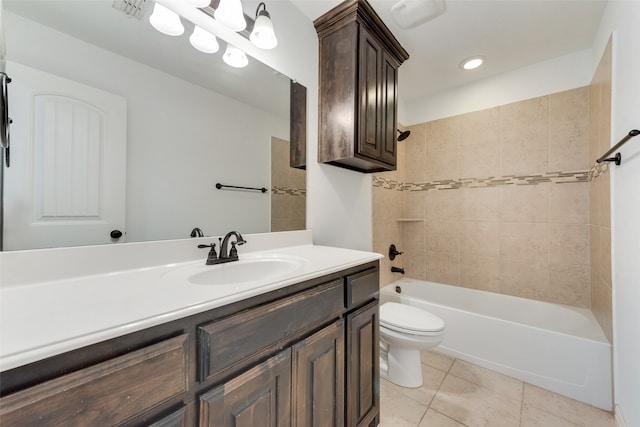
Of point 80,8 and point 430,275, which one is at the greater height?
point 80,8

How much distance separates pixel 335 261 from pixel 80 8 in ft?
4.14

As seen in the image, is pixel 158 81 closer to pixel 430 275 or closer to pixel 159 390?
pixel 159 390

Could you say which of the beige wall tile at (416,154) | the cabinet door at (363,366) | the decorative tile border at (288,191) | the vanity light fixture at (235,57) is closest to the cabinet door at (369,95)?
the decorative tile border at (288,191)

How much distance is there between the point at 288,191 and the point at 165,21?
0.91m

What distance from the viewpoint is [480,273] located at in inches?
91.0

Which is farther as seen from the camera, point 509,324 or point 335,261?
point 509,324

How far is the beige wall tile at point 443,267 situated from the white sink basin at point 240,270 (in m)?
1.93

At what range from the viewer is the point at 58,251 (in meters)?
0.76

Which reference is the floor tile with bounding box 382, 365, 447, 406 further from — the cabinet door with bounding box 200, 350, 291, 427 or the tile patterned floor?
the cabinet door with bounding box 200, 350, 291, 427

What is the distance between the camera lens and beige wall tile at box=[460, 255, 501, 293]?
2.24 meters

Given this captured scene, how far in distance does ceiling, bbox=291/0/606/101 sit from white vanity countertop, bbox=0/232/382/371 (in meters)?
1.66

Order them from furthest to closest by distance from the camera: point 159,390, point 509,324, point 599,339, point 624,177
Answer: point 509,324 → point 599,339 → point 624,177 → point 159,390

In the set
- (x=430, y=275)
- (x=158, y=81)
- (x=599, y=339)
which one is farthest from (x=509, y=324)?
(x=158, y=81)

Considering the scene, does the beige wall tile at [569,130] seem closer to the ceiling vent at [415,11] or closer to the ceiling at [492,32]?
the ceiling at [492,32]
